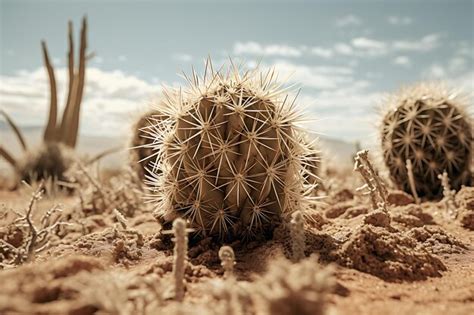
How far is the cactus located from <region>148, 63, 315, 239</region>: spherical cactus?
618 centimetres

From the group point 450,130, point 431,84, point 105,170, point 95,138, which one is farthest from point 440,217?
point 95,138

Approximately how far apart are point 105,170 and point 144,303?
36.8 ft

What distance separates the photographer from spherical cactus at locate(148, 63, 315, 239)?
2.72 metres

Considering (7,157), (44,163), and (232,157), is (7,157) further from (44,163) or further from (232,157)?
(232,157)

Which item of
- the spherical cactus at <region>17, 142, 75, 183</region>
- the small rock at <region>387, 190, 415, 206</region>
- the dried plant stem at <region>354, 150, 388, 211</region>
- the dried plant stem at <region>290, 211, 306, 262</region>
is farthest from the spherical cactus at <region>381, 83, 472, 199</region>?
the spherical cactus at <region>17, 142, 75, 183</region>

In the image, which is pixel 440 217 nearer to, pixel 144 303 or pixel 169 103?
pixel 169 103

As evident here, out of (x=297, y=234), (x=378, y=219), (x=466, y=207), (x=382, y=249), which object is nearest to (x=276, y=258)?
(x=297, y=234)

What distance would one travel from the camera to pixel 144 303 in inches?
67.3

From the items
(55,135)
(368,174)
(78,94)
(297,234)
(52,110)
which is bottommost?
(297,234)

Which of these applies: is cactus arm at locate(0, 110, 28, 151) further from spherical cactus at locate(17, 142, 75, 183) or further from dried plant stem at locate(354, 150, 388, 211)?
dried plant stem at locate(354, 150, 388, 211)

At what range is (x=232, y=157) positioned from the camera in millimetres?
2711

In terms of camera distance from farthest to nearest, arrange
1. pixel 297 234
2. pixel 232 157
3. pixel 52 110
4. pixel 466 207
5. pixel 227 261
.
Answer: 1. pixel 52 110
2. pixel 466 207
3. pixel 232 157
4. pixel 297 234
5. pixel 227 261

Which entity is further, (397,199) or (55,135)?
(55,135)

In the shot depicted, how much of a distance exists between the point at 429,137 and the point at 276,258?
3251 millimetres
